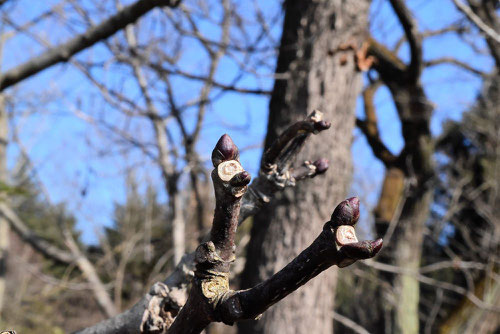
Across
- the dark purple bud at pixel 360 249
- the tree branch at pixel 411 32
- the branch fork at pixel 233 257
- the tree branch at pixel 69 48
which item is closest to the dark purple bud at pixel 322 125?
the branch fork at pixel 233 257

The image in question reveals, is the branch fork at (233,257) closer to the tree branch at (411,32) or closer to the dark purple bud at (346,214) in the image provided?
the dark purple bud at (346,214)

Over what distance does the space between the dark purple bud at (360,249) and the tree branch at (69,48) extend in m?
2.42

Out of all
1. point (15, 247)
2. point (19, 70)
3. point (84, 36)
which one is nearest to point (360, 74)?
point (84, 36)

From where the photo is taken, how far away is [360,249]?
67cm

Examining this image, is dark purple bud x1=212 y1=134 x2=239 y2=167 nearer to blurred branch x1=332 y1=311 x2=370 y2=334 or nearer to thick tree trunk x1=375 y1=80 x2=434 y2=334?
blurred branch x1=332 y1=311 x2=370 y2=334

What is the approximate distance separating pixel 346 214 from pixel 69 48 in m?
2.63

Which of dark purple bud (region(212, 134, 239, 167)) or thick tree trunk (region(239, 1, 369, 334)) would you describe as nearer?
dark purple bud (region(212, 134, 239, 167))

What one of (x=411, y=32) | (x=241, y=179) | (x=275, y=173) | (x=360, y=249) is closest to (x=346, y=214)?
(x=360, y=249)

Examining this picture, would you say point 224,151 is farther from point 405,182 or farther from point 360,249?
point 405,182

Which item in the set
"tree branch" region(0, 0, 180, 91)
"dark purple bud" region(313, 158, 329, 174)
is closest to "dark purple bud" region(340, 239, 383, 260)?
"dark purple bud" region(313, 158, 329, 174)

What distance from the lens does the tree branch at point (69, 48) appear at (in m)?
2.86

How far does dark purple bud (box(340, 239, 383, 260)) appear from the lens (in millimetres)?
669

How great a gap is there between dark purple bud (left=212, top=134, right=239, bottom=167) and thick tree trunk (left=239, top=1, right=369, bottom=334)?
2101mm

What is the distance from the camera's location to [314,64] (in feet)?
10.5
